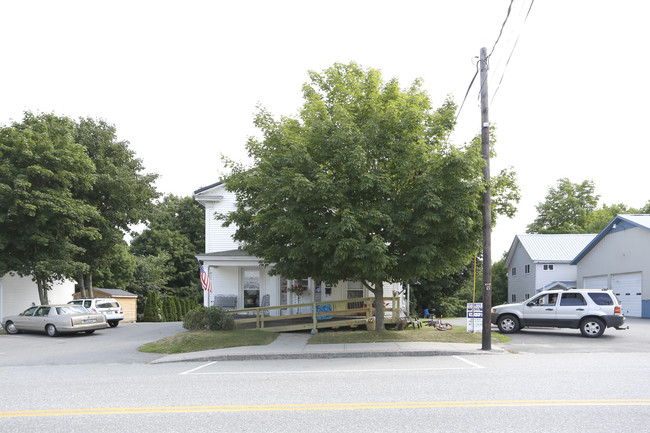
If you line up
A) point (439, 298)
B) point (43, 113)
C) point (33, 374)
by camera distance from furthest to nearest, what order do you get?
point (439, 298) → point (43, 113) → point (33, 374)

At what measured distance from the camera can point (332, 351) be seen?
48.0 feet

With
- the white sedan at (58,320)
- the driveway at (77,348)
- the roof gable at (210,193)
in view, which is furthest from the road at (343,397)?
the roof gable at (210,193)

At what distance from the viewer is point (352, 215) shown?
48.9 feet

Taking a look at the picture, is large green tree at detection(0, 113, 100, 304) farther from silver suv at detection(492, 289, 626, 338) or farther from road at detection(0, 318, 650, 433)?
silver suv at detection(492, 289, 626, 338)

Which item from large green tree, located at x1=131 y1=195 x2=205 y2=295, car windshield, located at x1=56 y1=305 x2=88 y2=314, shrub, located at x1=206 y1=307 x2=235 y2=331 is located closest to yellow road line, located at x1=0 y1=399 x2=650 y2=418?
shrub, located at x1=206 y1=307 x2=235 y2=331

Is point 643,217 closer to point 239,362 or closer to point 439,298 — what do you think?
point 439,298

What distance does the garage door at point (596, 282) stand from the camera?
110 ft

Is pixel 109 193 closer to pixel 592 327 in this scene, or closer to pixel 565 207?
pixel 592 327

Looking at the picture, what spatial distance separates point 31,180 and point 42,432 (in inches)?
925

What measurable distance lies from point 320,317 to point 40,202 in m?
14.7

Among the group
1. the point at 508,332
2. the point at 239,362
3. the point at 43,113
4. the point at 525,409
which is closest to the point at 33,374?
the point at 239,362

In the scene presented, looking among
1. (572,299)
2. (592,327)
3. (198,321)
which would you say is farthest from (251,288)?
(592,327)

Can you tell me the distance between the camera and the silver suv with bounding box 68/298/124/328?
2644cm

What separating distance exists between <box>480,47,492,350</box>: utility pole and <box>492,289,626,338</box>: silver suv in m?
5.05
